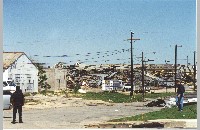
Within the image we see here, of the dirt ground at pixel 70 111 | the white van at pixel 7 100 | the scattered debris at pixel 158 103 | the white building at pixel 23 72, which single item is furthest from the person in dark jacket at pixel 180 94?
the white van at pixel 7 100

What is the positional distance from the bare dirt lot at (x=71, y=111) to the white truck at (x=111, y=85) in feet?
0.72

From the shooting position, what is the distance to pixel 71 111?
6.98 meters

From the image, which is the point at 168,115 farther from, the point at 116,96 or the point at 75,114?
the point at 75,114

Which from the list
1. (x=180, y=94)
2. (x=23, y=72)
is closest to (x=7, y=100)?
(x=23, y=72)

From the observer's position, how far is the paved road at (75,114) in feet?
22.6

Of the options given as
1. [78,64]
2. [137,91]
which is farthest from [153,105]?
[78,64]

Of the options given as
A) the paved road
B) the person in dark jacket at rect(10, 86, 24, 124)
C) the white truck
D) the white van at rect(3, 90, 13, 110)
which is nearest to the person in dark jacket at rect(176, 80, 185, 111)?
the paved road

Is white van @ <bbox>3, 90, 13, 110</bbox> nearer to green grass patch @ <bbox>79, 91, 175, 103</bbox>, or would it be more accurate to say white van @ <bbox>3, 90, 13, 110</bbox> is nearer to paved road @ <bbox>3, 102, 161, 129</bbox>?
paved road @ <bbox>3, 102, 161, 129</bbox>

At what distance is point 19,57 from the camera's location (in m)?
6.65

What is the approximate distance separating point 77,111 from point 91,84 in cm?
45

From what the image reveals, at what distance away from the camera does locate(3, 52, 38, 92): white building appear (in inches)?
263

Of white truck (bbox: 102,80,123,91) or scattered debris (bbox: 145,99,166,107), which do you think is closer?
white truck (bbox: 102,80,123,91)

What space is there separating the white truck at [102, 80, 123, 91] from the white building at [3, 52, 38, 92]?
3.18 ft

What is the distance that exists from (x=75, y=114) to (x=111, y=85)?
2.18 ft
